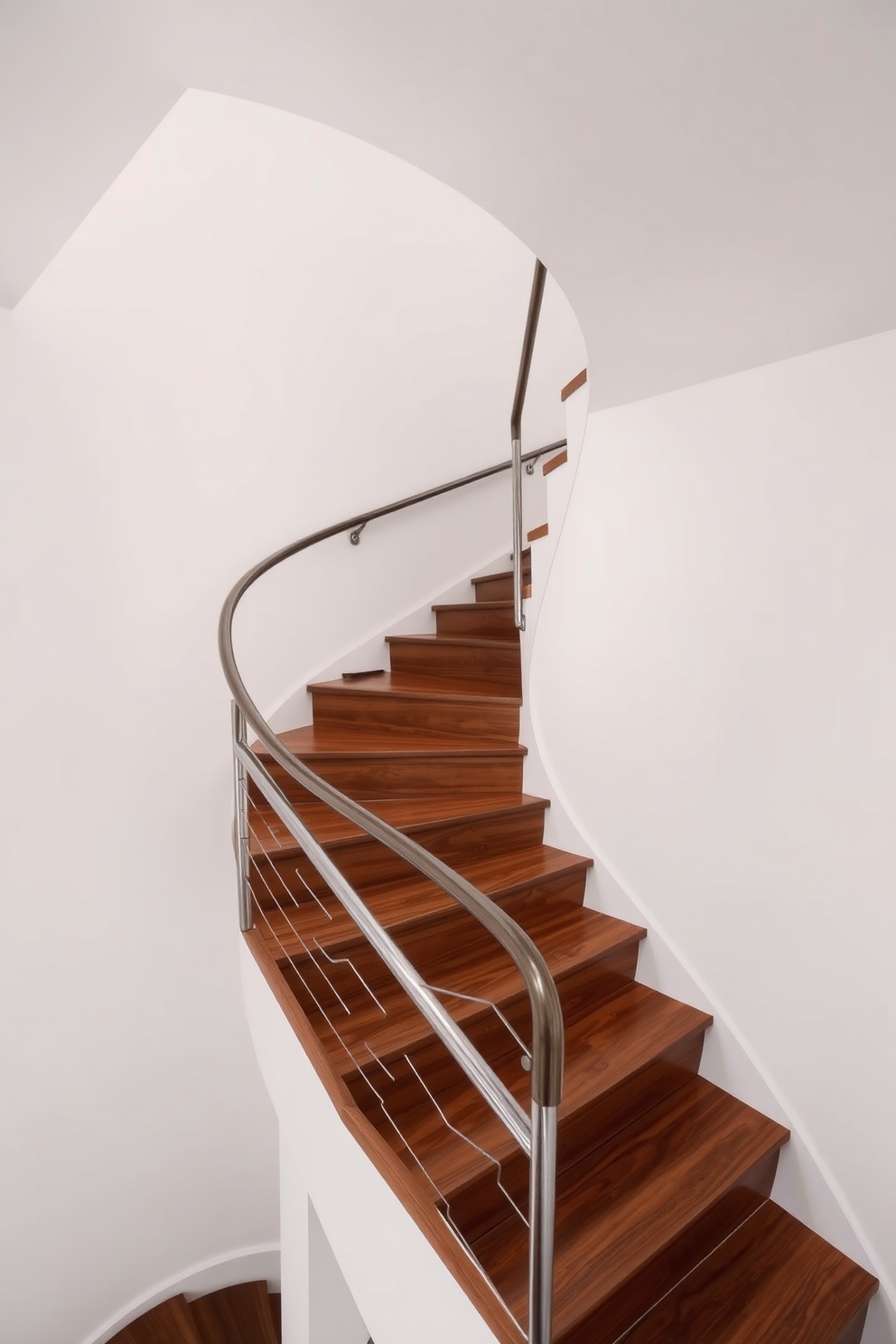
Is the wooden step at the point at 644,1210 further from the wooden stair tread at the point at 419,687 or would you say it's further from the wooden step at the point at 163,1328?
the wooden step at the point at 163,1328

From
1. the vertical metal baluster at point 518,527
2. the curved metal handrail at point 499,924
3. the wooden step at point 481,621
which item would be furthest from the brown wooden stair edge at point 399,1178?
the wooden step at point 481,621

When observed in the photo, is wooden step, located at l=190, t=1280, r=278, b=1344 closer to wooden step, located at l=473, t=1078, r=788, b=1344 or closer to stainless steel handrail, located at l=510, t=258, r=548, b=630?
wooden step, located at l=473, t=1078, r=788, b=1344

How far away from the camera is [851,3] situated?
929 millimetres

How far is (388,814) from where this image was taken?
2596 millimetres

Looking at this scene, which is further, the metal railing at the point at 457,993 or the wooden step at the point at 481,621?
the wooden step at the point at 481,621

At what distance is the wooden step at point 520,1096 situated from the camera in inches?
64.0

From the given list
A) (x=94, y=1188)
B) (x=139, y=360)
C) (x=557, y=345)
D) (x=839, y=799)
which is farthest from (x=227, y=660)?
(x=557, y=345)

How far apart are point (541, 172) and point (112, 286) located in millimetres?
1994

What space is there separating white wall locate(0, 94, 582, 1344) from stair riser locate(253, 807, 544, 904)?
31.0 inches

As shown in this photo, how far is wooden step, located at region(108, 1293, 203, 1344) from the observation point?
290 cm

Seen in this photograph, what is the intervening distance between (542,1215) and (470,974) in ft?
3.62

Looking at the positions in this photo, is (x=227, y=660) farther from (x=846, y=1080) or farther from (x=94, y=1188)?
(x=94, y=1188)

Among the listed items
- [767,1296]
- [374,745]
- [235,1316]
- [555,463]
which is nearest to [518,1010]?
[767,1296]

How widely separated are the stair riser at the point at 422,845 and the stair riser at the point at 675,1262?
3.89ft
